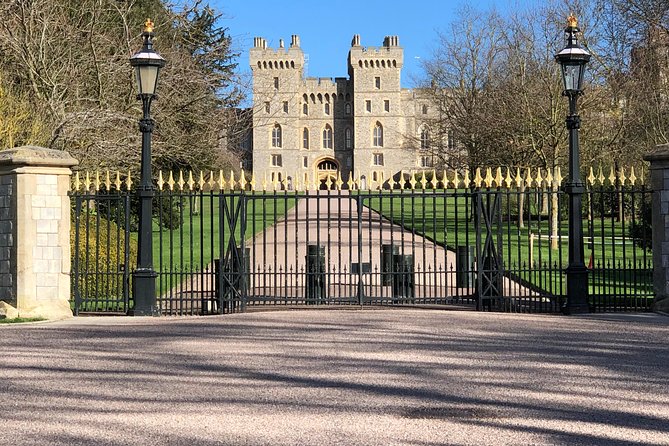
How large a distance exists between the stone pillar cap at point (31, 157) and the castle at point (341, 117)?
7064cm

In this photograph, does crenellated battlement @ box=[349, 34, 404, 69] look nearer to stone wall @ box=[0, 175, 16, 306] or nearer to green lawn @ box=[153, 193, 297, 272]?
green lawn @ box=[153, 193, 297, 272]

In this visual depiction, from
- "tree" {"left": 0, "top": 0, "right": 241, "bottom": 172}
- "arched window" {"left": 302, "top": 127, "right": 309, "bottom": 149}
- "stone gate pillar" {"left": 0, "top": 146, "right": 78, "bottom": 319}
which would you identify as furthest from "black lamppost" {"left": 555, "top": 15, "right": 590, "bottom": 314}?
"arched window" {"left": 302, "top": 127, "right": 309, "bottom": 149}

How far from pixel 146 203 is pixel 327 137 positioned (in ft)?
250

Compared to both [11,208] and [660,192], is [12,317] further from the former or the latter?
[660,192]

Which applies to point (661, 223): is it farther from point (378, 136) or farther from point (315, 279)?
point (378, 136)

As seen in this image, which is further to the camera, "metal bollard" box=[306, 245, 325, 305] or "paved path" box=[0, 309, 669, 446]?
"metal bollard" box=[306, 245, 325, 305]

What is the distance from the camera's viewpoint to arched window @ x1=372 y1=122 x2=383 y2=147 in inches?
3302

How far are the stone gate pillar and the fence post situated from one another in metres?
6.99

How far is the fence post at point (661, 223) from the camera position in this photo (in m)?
10.2

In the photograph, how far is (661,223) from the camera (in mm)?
10219

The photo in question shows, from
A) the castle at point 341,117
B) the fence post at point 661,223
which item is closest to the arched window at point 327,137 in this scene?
the castle at point 341,117

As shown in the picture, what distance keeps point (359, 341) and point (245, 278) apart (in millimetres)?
3916

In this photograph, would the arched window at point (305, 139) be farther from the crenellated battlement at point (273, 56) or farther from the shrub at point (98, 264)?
the shrub at point (98, 264)

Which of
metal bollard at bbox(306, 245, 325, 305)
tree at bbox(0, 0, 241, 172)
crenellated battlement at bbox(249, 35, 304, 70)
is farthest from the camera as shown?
crenellated battlement at bbox(249, 35, 304, 70)
